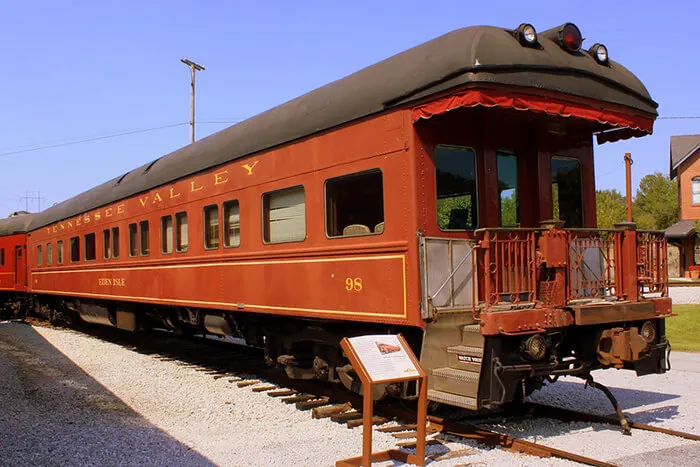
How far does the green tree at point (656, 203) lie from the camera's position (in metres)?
60.4

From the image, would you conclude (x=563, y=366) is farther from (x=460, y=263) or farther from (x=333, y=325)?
(x=333, y=325)

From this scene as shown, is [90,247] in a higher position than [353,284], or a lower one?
higher

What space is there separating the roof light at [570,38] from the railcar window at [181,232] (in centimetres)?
624

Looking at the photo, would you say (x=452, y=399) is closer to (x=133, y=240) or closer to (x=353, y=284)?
(x=353, y=284)

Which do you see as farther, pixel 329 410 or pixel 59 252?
pixel 59 252

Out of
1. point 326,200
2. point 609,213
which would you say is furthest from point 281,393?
point 609,213

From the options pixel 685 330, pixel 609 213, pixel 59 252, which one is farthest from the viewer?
pixel 609 213

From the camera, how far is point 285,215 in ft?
26.4

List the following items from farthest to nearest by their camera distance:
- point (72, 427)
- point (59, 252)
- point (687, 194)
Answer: point (687, 194) → point (59, 252) → point (72, 427)

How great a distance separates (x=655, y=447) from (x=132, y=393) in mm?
6284

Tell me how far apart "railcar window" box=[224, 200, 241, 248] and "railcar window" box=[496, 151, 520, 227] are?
3.55m

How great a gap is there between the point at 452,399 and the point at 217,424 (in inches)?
106

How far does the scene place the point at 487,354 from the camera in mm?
5828

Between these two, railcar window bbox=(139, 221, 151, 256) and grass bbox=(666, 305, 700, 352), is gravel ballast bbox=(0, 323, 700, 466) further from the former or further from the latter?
grass bbox=(666, 305, 700, 352)
